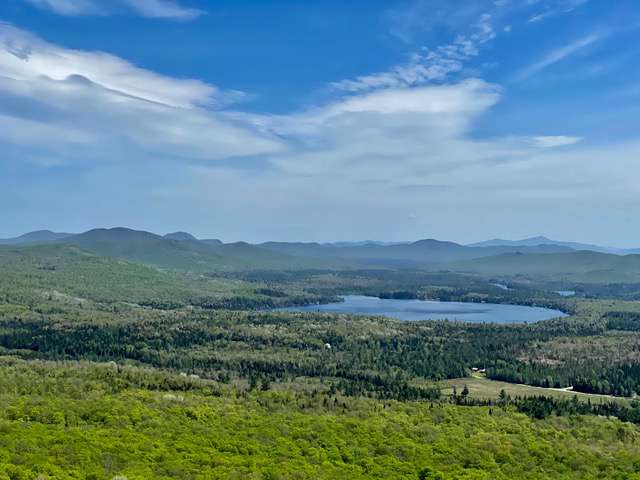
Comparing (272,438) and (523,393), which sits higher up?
(272,438)

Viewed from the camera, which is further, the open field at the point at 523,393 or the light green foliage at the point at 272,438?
the open field at the point at 523,393

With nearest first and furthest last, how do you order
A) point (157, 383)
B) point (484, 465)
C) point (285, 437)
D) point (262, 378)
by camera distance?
point (484, 465) < point (285, 437) < point (157, 383) < point (262, 378)

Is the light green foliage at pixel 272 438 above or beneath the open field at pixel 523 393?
above

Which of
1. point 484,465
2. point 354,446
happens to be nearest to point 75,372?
point 354,446

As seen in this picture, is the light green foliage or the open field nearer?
the light green foliage

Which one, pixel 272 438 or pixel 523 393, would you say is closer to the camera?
pixel 272 438

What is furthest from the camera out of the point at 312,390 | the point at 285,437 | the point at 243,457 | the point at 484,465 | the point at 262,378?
the point at 262,378

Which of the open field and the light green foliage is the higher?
the light green foliage

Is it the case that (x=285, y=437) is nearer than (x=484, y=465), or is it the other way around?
(x=484, y=465)

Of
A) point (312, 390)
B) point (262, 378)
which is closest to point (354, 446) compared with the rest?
point (312, 390)

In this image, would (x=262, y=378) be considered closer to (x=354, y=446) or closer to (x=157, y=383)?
(x=157, y=383)
